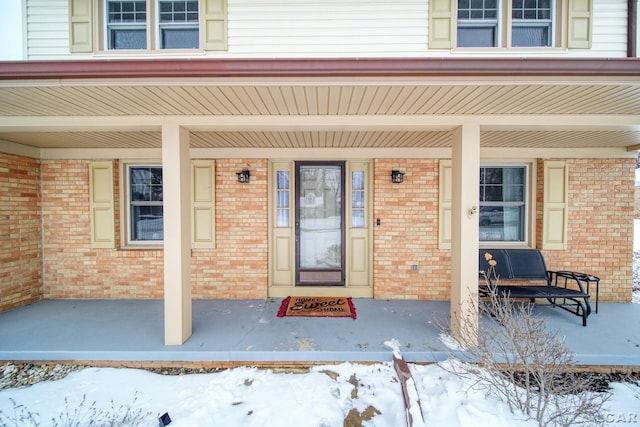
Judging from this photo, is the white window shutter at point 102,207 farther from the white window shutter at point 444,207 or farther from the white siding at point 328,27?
the white window shutter at point 444,207

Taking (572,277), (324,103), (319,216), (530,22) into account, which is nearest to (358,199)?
(319,216)

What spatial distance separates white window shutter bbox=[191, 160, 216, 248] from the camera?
4.77m

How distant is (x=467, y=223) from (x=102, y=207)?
5.59 m

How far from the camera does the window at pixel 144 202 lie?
502 cm

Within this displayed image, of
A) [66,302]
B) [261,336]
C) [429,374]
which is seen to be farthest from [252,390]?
[66,302]

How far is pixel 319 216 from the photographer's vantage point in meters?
5.02

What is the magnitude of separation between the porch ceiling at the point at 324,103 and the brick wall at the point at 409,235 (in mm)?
1022

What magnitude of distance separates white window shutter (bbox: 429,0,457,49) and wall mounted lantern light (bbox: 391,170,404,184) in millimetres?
1954

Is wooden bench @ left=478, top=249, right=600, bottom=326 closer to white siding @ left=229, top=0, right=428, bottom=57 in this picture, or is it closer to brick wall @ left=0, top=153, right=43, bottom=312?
white siding @ left=229, top=0, right=428, bottom=57

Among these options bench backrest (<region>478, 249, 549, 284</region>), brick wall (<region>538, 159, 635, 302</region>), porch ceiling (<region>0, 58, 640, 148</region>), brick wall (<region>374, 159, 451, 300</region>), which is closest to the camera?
porch ceiling (<region>0, 58, 640, 148</region>)

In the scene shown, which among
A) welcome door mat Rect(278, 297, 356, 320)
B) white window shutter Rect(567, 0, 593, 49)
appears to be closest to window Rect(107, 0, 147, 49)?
welcome door mat Rect(278, 297, 356, 320)

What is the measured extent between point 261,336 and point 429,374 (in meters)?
1.90

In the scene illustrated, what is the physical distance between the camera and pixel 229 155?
15.6ft

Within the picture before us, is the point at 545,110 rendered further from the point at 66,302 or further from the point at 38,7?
the point at 66,302
